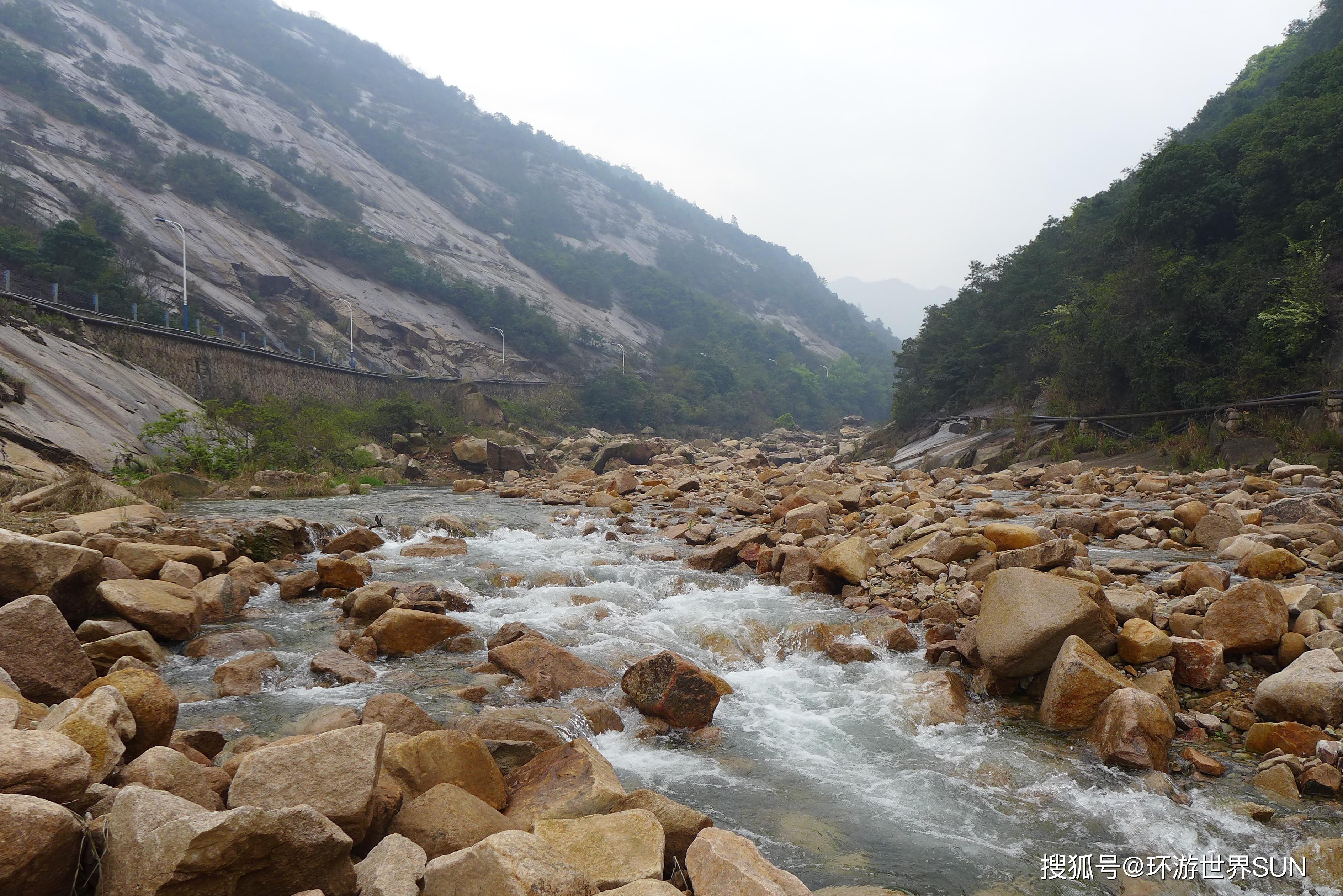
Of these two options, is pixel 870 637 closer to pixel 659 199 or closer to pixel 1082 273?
pixel 1082 273

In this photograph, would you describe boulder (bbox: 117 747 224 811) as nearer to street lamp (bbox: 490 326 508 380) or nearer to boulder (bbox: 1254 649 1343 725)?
boulder (bbox: 1254 649 1343 725)

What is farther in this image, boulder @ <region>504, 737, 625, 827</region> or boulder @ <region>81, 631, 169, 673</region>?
boulder @ <region>81, 631, 169, 673</region>

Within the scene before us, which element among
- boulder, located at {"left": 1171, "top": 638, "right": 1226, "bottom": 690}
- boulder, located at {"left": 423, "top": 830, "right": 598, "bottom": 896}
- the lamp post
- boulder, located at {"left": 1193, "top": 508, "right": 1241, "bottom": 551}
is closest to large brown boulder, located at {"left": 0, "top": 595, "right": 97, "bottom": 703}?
boulder, located at {"left": 423, "top": 830, "right": 598, "bottom": 896}

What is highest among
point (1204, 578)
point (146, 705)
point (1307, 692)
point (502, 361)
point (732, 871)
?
point (1204, 578)

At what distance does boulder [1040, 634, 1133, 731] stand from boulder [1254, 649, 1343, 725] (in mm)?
773

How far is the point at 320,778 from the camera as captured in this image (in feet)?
9.79

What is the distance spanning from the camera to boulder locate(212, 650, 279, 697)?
5398mm

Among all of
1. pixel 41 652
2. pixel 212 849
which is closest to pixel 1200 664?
pixel 212 849

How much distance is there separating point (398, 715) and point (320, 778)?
56.8 inches

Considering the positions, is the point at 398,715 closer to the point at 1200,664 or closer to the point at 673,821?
the point at 673,821

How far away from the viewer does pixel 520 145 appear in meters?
142

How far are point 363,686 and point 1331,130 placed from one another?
25482 millimetres

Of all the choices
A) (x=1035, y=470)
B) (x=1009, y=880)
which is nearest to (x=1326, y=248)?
(x=1035, y=470)

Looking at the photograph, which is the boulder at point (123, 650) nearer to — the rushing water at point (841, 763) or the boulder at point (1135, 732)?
the rushing water at point (841, 763)
